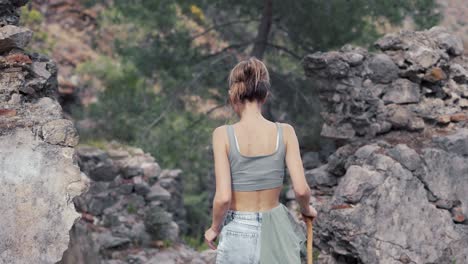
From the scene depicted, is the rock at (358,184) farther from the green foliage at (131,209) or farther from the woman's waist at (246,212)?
the green foliage at (131,209)

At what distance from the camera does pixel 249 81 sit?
378 cm

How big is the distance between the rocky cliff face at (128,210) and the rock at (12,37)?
355 centimetres

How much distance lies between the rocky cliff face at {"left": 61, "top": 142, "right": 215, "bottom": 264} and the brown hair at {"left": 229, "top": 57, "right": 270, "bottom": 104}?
16.0 feet

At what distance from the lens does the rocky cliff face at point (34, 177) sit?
4453 millimetres

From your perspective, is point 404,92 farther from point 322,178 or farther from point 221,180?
point 221,180

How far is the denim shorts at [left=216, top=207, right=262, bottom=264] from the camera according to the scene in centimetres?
367

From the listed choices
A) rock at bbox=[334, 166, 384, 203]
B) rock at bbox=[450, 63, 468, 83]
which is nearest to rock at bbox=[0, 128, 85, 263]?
rock at bbox=[334, 166, 384, 203]

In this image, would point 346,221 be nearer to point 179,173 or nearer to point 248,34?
point 179,173

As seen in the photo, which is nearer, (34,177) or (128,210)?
(34,177)

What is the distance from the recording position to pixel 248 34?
14.6m

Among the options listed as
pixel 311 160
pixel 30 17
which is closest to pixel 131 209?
pixel 311 160

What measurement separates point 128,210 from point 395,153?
4633mm

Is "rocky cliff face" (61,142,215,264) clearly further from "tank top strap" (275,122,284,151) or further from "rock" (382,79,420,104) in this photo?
"tank top strap" (275,122,284,151)

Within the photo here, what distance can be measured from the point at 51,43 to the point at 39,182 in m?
22.4
